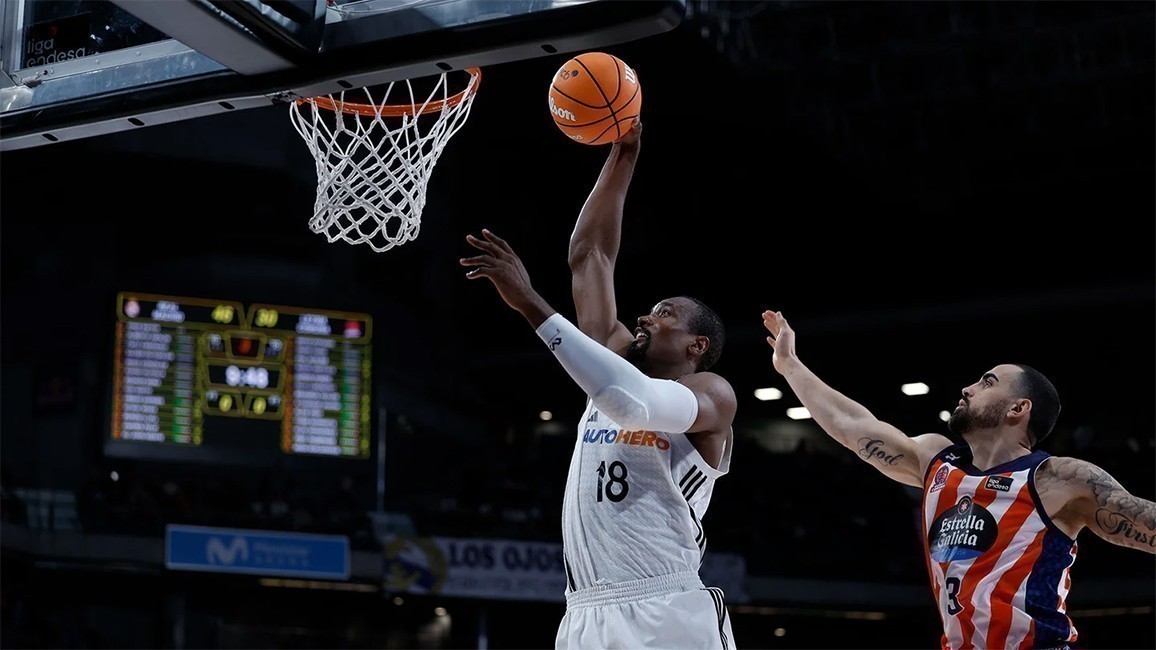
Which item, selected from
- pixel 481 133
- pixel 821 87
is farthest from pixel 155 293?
pixel 821 87

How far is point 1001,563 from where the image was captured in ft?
13.2

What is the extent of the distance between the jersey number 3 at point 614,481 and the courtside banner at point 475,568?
10.4 meters

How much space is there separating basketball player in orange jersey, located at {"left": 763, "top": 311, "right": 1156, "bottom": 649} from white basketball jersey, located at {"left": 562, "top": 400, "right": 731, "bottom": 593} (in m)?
0.87

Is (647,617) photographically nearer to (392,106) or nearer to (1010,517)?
(1010,517)

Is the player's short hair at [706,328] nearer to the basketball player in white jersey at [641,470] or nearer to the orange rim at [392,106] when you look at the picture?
the basketball player in white jersey at [641,470]

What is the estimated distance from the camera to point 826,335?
17859 millimetres

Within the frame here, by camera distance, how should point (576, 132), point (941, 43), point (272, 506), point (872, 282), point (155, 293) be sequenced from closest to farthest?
point (576, 132)
point (941, 43)
point (155, 293)
point (272, 506)
point (872, 282)

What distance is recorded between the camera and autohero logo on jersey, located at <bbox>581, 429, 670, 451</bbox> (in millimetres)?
3818

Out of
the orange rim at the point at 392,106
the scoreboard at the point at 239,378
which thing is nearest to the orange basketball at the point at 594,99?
the orange rim at the point at 392,106

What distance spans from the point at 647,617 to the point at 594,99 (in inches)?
66.5

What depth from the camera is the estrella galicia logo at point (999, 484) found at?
4.12 metres

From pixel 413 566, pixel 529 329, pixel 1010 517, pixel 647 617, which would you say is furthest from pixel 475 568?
pixel 647 617

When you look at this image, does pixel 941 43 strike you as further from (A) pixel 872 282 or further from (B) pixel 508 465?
(B) pixel 508 465

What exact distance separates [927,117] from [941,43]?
4.92ft
